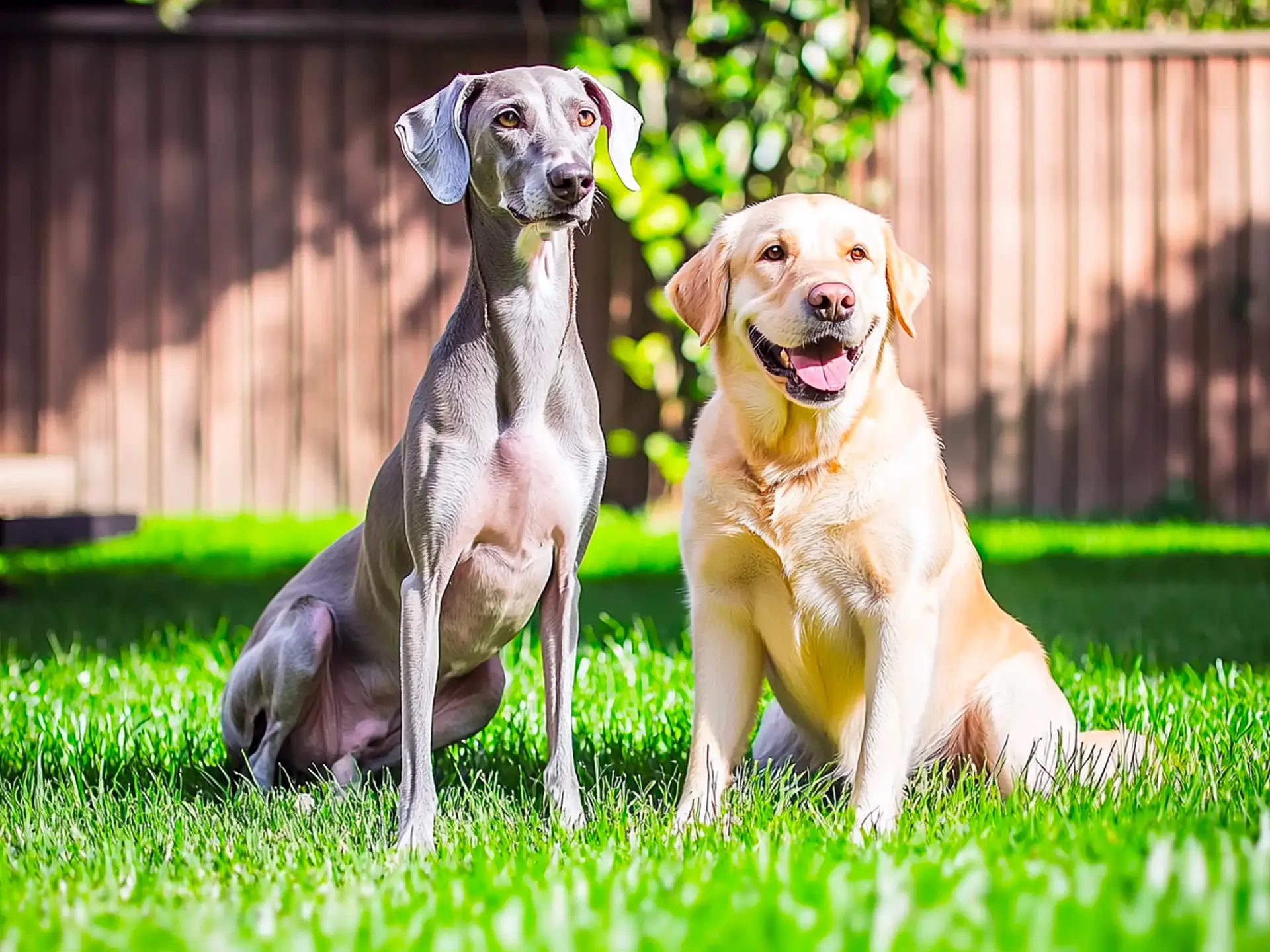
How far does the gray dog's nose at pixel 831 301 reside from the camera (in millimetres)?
2285

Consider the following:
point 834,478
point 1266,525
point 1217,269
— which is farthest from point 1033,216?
point 834,478

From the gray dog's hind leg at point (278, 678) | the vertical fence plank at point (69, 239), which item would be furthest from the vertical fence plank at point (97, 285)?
the gray dog's hind leg at point (278, 678)

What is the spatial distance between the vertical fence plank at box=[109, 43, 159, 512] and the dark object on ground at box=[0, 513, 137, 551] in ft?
5.73

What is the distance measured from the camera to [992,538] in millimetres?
6289

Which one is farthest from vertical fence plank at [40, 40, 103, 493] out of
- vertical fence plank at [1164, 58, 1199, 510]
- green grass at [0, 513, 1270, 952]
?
vertical fence plank at [1164, 58, 1199, 510]

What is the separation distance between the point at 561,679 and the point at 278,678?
61cm

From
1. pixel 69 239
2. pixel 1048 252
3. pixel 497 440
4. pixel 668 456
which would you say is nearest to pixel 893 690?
pixel 497 440

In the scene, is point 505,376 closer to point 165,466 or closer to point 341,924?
point 341,924

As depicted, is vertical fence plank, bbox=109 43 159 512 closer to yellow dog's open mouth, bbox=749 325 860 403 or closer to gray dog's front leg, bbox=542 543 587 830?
gray dog's front leg, bbox=542 543 587 830

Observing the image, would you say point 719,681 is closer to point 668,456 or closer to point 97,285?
point 668,456

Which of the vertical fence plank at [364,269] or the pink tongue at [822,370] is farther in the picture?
the vertical fence plank at [364,269]

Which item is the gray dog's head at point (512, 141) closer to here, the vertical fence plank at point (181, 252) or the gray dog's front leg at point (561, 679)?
the gray dog's front leg at point (561, 679)

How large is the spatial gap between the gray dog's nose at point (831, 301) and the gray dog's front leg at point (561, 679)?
641 millimetres

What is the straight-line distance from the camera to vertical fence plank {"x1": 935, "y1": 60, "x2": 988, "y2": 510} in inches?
283
